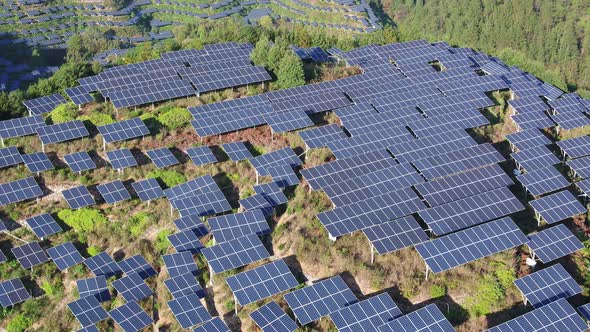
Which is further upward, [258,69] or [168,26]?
[258,69]

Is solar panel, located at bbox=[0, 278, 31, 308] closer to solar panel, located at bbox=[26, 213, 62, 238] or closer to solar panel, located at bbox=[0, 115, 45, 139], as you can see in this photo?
solar panel, located at bbox=[26, 213, 62, 238]

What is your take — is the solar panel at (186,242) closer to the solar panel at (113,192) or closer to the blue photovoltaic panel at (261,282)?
the blue photovoltaic panel at (261,282)

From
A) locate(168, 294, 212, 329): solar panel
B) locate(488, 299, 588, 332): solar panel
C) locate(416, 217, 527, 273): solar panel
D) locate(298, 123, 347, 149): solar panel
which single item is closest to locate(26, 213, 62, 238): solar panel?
locate(168, 294, 212, 329): solar panel

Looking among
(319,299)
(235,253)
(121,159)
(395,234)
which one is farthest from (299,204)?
(121,159)

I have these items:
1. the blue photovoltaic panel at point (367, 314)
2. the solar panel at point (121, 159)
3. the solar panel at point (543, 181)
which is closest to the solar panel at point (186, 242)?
the solar panel at point (121, 159)

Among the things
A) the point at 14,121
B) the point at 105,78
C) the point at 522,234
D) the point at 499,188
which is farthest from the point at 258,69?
the point at 522,234

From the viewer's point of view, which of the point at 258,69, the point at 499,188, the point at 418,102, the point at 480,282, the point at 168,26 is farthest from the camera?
the point at 168,26

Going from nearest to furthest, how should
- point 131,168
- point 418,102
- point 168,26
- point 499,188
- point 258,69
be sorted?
1. point 499,188
2. point 131,168
3. point 418,102
4. point 258,69
5. point 168,26

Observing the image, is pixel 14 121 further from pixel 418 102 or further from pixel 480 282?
pixel 480 282
